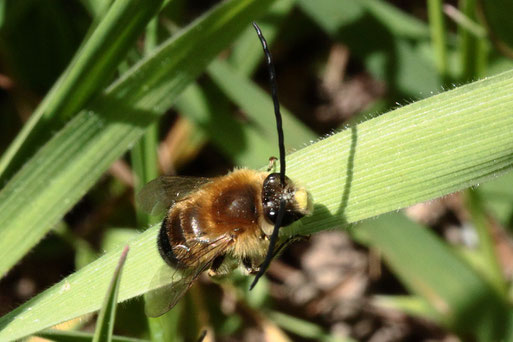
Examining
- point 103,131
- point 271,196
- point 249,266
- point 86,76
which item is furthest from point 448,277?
point 86,76

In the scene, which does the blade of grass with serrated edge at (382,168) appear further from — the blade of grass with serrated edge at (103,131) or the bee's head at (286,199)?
the blade of grass with serrated edge at (103,131)

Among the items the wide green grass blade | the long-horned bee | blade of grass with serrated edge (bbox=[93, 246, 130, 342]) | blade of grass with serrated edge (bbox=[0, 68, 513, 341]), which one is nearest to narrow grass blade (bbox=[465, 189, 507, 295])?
blade of grass with serrated edge (bbox=[0, 68, 513, 341])

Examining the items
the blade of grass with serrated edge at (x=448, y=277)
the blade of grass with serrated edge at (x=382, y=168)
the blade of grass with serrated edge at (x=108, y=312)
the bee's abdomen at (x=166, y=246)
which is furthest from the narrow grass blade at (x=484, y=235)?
the blade of grass with serrated edge at (x=108, y=312)

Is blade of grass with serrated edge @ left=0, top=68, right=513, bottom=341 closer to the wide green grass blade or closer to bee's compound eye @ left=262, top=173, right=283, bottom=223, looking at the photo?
bee's compound eye @ left=262, top=173, right=283, bottom=223

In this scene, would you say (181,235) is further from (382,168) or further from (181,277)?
(382,168)

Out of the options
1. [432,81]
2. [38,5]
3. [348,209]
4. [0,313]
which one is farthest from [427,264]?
[38,5]

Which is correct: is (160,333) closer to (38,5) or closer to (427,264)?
(427,264)
